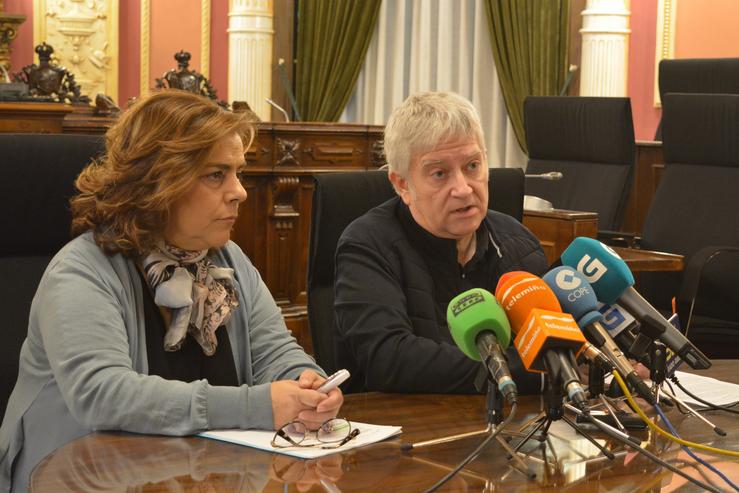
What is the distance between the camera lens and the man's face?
2.13 m

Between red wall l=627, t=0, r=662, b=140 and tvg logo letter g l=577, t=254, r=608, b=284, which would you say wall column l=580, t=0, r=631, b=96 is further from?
tvg logo letter g l=577, t=254, r=608, b=284

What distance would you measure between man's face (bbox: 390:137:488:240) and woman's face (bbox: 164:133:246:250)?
427 millimetres

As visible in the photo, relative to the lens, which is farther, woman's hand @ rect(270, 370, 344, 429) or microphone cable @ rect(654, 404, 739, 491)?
woman's hand @ rect(270, 370, 344, 429)

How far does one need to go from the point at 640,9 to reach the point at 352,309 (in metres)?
5.56

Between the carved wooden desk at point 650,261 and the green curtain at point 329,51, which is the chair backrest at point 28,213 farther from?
the green curtain at point 329,51

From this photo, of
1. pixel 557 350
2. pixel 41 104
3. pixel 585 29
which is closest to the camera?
pixel 557 350

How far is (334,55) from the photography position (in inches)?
311

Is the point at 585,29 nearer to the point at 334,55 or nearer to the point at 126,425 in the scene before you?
the point at 334,55

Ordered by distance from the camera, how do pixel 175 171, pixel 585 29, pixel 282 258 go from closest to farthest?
pixel 175 171
pixel 282 258
pixel 585 29

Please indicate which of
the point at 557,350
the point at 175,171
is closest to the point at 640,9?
the point at 175,171

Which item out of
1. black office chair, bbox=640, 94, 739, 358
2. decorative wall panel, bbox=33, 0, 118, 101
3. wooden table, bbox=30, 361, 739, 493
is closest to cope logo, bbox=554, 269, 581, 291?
wooden table, bbox=30, 361, 739, 493

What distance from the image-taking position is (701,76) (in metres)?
4.86

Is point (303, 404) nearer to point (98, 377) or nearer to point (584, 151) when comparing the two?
point (98, 377)

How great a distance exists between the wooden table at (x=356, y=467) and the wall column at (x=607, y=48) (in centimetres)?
563
